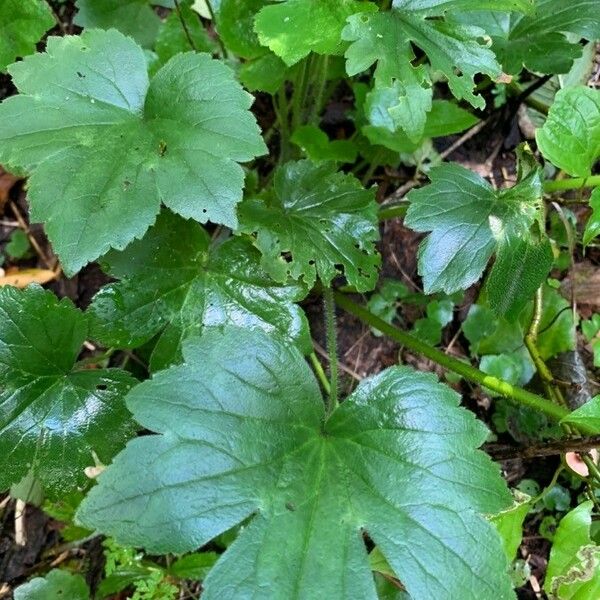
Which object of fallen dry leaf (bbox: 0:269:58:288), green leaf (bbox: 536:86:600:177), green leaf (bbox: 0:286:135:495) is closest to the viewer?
green leaf (bbox: 0:286:135:495)

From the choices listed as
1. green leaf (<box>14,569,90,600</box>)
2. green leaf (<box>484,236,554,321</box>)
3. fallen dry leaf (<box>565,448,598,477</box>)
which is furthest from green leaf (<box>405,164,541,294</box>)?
green leaf (<box>14,569,90,600</box>)

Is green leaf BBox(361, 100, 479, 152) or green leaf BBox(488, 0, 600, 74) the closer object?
green leaf BBox(488, 0, 600, 74)

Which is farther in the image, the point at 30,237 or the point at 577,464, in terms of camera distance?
the point at 30,237

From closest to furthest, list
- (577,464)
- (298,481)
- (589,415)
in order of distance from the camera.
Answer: (298,481)
(589,415)
(577,464)

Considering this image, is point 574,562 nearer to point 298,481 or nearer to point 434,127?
point 298,481

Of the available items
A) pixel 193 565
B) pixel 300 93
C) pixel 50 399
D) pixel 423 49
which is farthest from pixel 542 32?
pixel 193 565

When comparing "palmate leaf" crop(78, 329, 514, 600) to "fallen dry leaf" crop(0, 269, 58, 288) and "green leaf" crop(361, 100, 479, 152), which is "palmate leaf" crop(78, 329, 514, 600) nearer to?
"green leaf" crop(361, 100, 479, 152)

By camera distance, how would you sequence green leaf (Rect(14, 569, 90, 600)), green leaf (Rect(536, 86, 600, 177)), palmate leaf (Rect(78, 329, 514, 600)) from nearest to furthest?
palmate leaf (Rect(78, 329, 514, 600))
green leaf (Rect(536, 86, 600, 177))
green leaf (Rect(14, 569, 90, 600))
